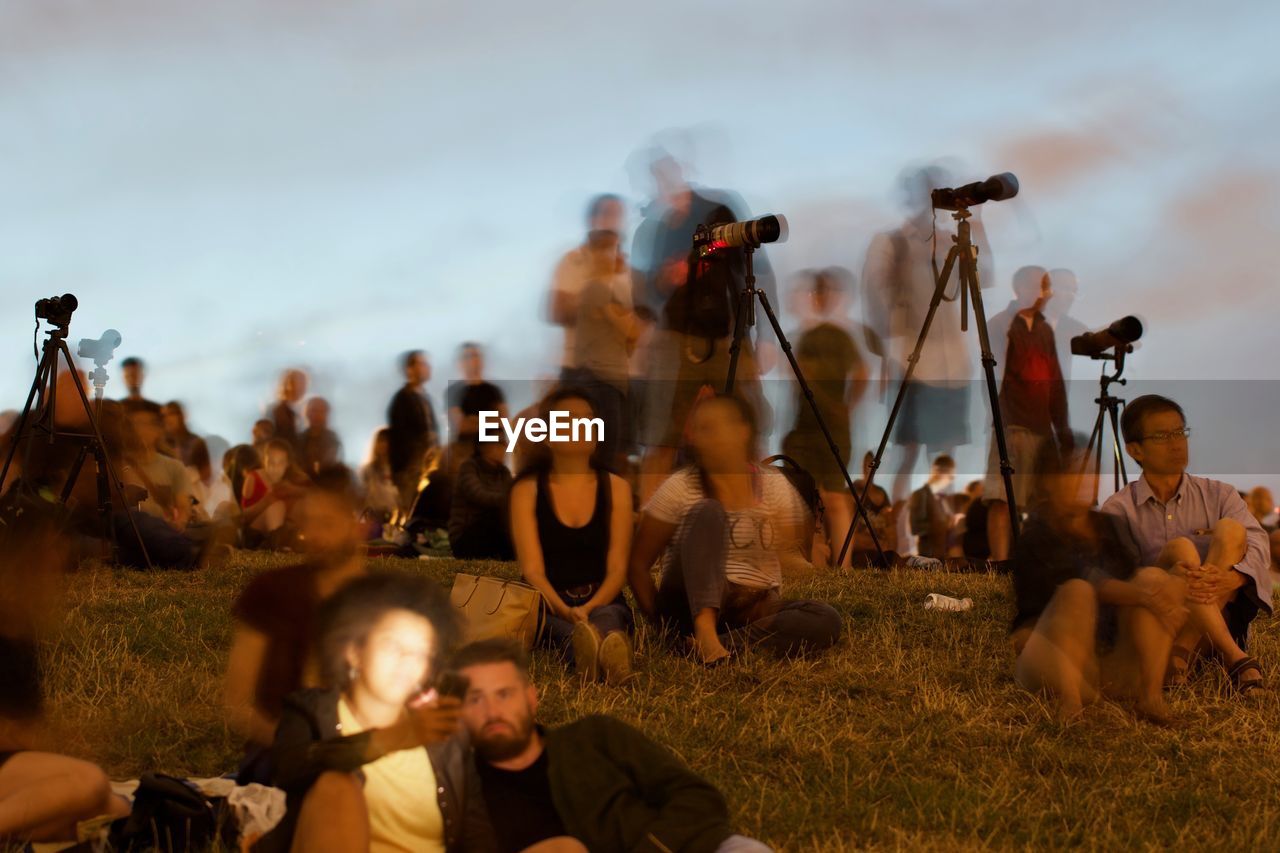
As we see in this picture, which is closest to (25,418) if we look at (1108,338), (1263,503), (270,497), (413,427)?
(270,497)

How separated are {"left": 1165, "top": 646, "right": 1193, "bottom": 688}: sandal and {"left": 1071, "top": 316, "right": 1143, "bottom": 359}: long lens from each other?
3200mm

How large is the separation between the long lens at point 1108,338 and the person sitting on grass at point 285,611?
21.0 feet

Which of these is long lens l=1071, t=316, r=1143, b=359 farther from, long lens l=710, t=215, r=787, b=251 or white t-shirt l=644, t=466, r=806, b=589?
white t-shirt l=644, t=466, r=806, b=589

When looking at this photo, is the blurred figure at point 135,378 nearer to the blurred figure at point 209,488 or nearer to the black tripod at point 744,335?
the blurred figure at point 209,488

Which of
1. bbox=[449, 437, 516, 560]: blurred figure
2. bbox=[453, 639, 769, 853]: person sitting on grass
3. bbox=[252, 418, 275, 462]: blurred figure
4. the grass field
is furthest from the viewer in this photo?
bbox=[252, 418, 275, 462]: blurred figure

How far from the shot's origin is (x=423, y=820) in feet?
9.60

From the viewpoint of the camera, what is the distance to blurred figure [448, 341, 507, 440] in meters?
10.2

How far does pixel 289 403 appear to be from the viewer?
11.2 m

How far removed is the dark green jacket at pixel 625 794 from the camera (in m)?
3.20

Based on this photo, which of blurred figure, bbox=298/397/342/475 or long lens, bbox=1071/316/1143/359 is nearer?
long lens, bbox=1071/316/1143/359

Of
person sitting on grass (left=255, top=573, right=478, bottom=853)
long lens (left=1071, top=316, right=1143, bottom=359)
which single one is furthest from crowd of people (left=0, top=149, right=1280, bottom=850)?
long lens (left=1071, top=316, right=1143, bottom=359)

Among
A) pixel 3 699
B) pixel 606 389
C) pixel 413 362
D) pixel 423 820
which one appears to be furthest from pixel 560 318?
pixel 423 820

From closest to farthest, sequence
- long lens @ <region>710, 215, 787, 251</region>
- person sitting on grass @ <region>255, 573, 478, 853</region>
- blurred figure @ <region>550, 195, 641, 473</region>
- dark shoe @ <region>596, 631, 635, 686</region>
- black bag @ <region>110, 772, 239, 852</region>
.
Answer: person sitting on grass @ <region>255, 573, 478, 853</region> < black bag @ <region>110, 772, 239, 852</region> < dark shoe @ <region>596, 631, 635, 686</region> < long lens @ <region>710, 215, 787, 251</region> < blurred figure @ <region>550, 195, 641, 473</region>

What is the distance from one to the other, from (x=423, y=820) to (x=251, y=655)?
80 cm
